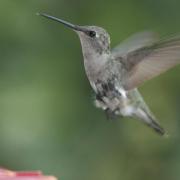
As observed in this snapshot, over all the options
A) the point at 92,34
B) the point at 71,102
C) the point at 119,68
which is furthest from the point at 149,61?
the point at 71,102

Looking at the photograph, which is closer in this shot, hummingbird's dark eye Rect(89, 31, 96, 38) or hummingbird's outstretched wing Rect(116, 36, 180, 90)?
hummingbird's outstretched wing Rect(116, 36, 180, 90)

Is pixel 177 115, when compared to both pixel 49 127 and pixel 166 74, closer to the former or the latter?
pixel 166 74

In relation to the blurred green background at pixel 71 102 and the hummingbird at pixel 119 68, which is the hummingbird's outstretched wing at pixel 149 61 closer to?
the hummingbird at pixel 119 68

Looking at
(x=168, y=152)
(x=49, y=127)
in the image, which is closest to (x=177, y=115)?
(x=168, y=152)

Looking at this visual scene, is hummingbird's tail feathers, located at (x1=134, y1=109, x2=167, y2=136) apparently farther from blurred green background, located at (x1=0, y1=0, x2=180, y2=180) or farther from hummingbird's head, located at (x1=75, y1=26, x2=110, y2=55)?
blurred green background, located at (x1=0, y1=0, x2=180, y2=180)

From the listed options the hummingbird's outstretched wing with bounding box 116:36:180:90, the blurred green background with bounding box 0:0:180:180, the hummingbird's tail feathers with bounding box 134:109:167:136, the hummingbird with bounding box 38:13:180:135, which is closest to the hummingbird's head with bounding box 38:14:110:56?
the hummingbird with bounding box 38:13:180:135

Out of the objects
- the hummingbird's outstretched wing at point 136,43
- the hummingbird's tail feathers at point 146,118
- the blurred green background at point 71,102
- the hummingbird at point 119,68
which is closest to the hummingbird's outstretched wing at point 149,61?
the hummingbird at point 119,68
